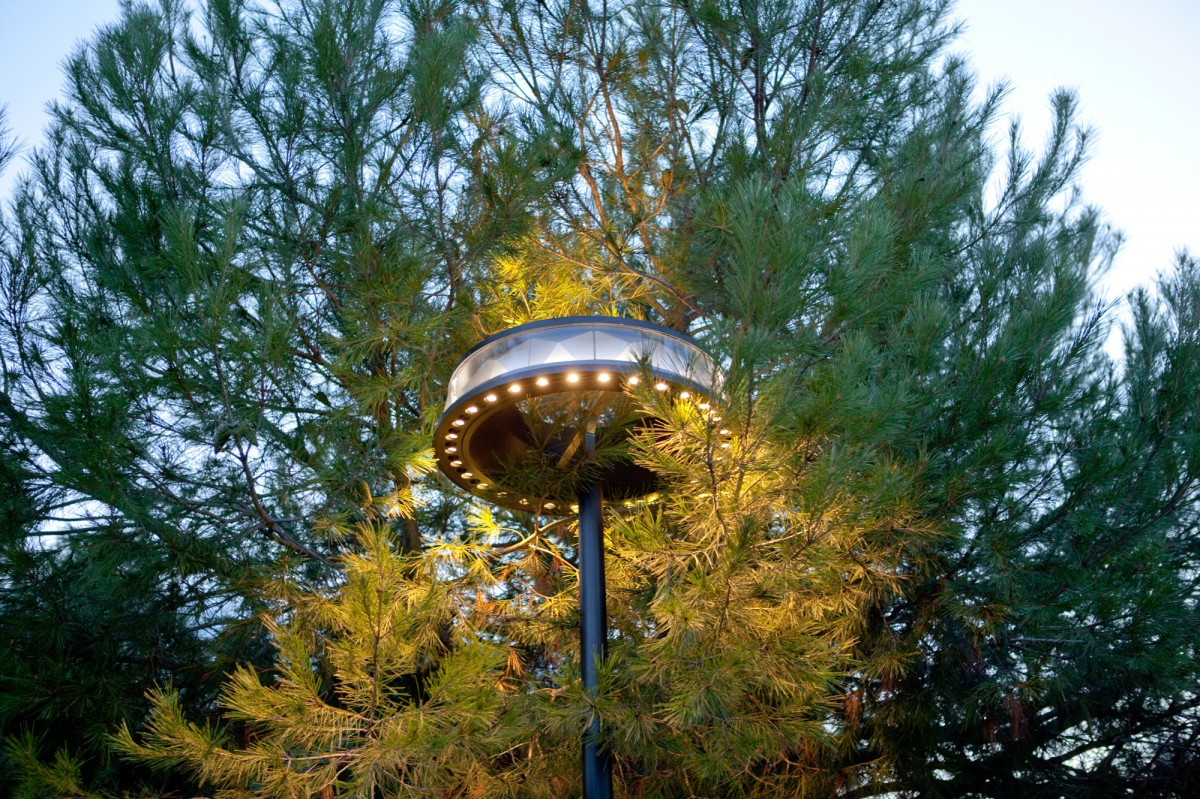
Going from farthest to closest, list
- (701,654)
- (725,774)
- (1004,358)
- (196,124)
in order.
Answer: (196,124) → (1004,358) → (725,774) → (701,654)

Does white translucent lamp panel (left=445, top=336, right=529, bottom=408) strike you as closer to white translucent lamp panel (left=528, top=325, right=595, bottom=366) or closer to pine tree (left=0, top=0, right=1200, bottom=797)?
white translucent lamp panel (left=528, top=325, right=595, bottom=366)

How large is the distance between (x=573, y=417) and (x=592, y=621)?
0.42 metres

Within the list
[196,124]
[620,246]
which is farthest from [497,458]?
[196,124]

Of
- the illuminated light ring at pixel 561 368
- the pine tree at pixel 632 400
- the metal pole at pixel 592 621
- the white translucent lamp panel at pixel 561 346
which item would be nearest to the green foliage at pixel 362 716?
the pine tree at pixel 632 400

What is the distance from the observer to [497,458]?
7.41 feet

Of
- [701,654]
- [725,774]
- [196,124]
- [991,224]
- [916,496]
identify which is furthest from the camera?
[991,224]

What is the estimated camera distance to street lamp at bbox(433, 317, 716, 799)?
6.33ft

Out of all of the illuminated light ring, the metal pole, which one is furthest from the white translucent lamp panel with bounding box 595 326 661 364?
the metal pole

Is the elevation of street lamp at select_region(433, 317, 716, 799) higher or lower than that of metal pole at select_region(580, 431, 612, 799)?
higher

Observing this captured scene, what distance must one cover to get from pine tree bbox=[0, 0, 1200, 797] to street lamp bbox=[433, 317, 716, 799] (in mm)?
87

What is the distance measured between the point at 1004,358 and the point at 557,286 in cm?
126

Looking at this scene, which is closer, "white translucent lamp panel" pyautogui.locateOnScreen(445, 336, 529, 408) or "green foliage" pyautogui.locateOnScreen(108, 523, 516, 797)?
"green foliage" pyautogui.locateOnScreen(108, 523, 516, 797)

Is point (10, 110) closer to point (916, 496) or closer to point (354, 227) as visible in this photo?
point (354, 227)

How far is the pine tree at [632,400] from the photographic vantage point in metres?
1.99
